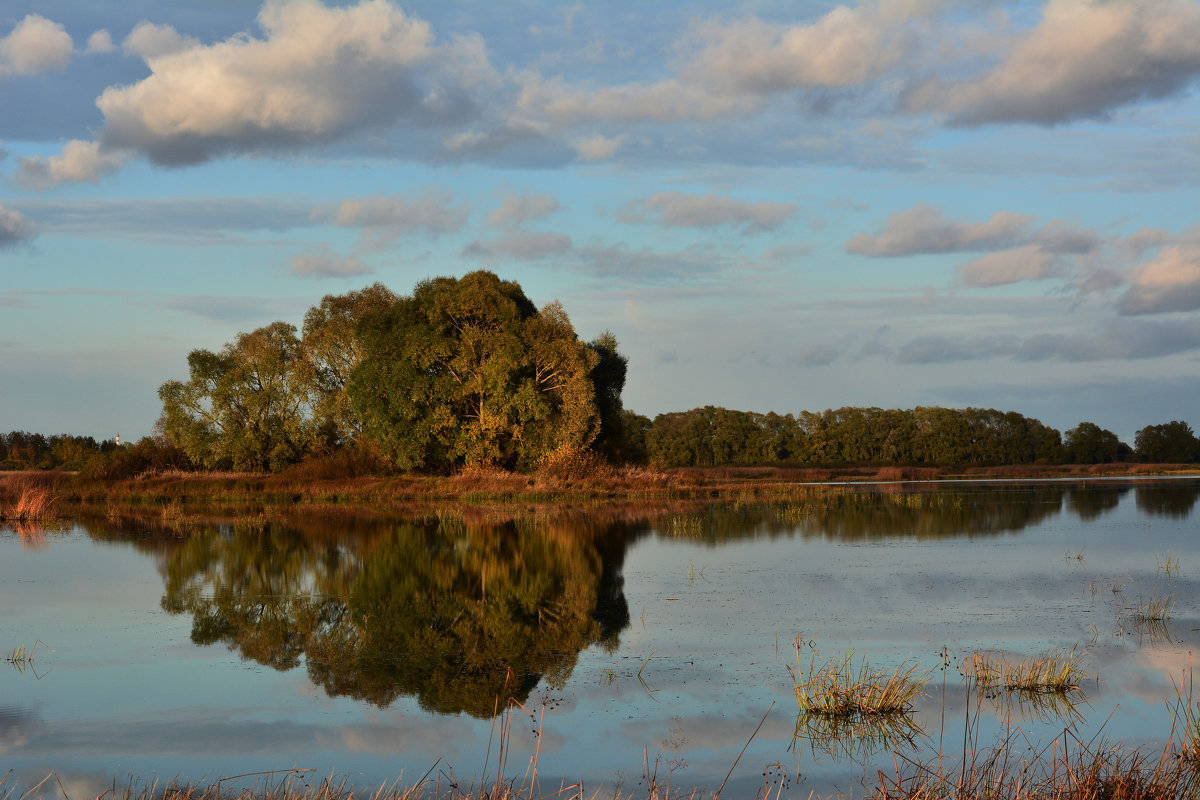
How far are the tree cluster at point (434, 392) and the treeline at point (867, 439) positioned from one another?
39889 millimetres

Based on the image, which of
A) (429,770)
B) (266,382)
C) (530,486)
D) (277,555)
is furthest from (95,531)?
(429,770)

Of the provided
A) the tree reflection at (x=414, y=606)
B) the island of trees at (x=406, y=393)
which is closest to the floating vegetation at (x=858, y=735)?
the tree reflection at (x=414, y=606)

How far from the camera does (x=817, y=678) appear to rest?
9.32m

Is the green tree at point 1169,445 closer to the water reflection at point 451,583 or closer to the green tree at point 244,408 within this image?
the water reflection at point 451,583

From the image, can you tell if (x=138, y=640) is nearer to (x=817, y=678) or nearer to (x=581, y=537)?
(x=817, y=678)

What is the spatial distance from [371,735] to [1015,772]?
492 centimetres

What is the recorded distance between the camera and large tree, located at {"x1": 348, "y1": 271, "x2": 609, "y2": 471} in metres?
42.7

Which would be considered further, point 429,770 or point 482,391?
point 482,391

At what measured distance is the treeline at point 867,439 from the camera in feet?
283

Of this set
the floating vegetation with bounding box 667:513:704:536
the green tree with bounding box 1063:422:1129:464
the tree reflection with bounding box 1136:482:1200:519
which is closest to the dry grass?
the floating vegetation with bounding box 667:513:704:536

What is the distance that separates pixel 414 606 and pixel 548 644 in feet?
11.9

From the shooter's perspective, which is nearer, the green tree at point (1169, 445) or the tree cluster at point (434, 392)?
the tree cluster at point (434, 392)

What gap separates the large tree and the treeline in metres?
42.6

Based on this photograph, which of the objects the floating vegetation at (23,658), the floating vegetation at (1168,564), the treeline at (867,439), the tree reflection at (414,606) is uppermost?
the treeline at (867,439)
